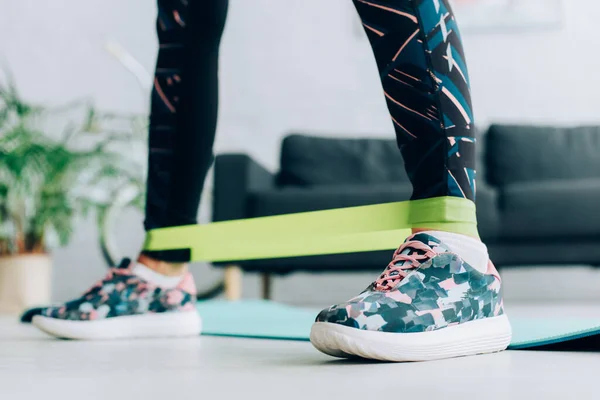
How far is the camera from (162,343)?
0.98 metres

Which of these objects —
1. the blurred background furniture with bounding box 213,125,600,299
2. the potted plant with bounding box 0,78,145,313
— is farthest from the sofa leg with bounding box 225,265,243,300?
the potted plant with bounding box 0,78,145,313

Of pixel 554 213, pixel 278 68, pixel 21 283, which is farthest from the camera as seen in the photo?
pixel 278 68

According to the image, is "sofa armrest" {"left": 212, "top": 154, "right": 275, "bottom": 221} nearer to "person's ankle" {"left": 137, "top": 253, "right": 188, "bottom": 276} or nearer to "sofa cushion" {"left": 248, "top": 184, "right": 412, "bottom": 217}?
"sofa cushion" {"left": 248, "top": 184, "right": 412, "bottom": 217}

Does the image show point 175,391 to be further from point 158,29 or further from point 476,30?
point 476,30

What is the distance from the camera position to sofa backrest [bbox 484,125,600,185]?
288cm

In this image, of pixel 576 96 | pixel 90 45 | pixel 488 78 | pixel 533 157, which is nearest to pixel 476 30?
pixel 488 78

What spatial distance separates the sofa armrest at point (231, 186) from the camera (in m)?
2.58

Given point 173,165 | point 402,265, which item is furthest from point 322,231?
point 173,165

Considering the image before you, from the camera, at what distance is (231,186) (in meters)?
2.59

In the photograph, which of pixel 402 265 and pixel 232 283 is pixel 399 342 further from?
pixel 232 283

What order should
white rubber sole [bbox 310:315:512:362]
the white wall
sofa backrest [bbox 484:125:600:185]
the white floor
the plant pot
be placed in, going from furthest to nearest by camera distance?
the white wall, sofa backrest [bbox 484:125:600:185], the plant pot, white rubber sole [bbox 310:315:512:362], the white floor

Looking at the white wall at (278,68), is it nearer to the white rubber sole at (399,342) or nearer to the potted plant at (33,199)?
the potted plant at (33,199)

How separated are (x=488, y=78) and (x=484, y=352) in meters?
3.00

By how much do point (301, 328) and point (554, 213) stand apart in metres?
1.50
